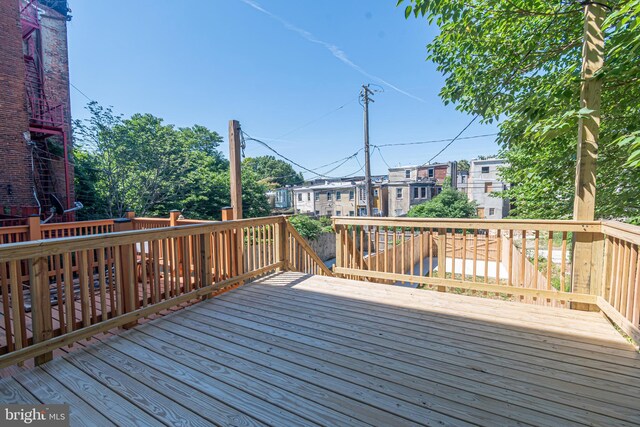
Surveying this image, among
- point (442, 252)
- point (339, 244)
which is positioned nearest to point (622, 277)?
point (442, 252)

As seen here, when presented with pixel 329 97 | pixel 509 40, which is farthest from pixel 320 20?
pixel 509 40

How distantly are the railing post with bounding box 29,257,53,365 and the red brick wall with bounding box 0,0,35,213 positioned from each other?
875 centimetres

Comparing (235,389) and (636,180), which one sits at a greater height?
(636,180)

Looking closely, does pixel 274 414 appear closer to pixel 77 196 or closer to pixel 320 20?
pixel 320 20

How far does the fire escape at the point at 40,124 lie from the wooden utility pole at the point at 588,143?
12.4m

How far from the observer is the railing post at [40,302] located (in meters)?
1.94

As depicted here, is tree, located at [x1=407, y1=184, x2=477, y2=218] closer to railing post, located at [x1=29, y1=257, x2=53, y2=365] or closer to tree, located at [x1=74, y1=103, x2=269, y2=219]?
tree, located at [x1=74, y1=103, x2=269, y2=219]

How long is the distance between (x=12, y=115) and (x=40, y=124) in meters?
1.00

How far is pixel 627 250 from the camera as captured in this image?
2.29 m

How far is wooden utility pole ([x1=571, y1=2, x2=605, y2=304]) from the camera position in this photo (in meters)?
2.75

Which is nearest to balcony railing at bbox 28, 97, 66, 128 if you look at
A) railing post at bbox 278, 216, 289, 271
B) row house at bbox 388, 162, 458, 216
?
railing post at bbox 278, 216, 289, 271

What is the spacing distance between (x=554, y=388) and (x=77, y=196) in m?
13.6

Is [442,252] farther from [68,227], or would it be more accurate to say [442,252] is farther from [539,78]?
[68,227]

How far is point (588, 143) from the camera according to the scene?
2838mm
